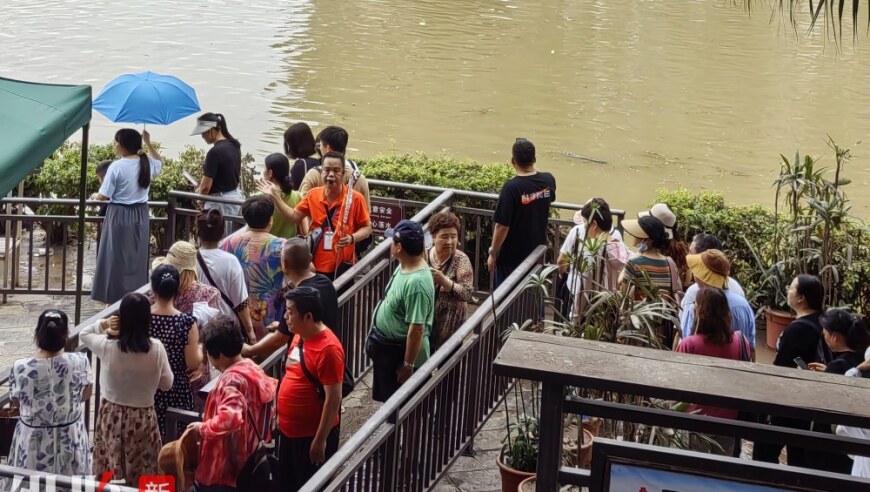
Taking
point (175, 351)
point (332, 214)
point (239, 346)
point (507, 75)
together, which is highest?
point (332, 214)

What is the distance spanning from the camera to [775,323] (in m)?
9.13

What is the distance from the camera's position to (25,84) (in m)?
6.90

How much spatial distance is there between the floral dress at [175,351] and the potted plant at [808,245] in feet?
16.0

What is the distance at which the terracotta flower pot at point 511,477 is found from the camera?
6.10 m

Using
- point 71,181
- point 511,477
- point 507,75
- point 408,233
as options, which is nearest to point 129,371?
point 408,233

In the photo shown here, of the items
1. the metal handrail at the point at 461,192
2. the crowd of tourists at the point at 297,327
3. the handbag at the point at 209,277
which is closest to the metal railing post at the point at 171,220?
the crowd of tourists at the point at 297,327

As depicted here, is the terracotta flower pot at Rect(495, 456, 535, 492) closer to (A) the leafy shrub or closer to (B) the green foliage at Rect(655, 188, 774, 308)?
(A) the leafy shrub

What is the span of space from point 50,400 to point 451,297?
8.19 feet

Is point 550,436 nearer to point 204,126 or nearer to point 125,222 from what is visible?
point 204,126

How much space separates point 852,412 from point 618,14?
26.2 metres

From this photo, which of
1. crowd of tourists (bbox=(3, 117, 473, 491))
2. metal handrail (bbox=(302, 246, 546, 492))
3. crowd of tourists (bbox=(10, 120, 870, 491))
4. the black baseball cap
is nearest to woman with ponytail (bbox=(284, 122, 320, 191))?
crowd of tourists (bbox=(10, 120, 870, 491))

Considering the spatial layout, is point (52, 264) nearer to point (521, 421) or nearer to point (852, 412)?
point (521, 421)

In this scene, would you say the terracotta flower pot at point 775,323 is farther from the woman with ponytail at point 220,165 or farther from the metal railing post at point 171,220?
the metal railing post at point 171,220

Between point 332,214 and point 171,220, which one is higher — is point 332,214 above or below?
above
